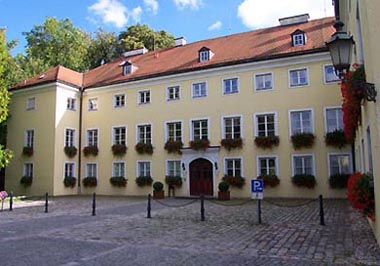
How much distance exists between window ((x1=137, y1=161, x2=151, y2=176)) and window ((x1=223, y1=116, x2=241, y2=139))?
5.97 m

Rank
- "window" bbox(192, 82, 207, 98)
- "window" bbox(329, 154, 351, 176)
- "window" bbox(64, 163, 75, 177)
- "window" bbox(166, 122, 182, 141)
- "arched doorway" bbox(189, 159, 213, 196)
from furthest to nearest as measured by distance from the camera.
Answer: "window" bbox(64, 163, 75, 177)
"window" bbox(166, 122, 182, 141)
"window" bbox(192, 82, 207, 98)
"arched doorway" bbox(189, 159, 213, 196)
"window" bbox(329, 154, 351, 176)

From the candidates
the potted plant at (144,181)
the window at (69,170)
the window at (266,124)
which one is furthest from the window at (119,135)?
the window at (266,124)

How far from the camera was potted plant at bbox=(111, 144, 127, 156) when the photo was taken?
2592 cm

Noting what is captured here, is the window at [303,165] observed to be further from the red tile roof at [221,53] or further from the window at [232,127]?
the red tile roof at [221,53]

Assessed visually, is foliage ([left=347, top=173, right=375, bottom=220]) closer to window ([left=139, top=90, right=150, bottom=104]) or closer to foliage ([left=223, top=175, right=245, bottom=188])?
foliage ([left=223, top=175, right=245, bottom=188])

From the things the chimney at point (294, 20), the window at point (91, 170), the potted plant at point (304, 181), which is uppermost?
the chimney at point (294, 20)

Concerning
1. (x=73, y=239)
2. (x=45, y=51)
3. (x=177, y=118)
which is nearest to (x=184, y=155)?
(x=177, y=118)

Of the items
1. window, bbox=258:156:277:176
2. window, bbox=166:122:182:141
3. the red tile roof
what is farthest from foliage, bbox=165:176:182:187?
the red tile roof

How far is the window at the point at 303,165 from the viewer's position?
20516mm

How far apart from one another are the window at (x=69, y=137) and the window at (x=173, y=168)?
7934 mm

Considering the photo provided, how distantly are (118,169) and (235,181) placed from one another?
8932mm

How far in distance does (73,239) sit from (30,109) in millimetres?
21253

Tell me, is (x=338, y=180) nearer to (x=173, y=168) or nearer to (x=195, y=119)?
(x=195, y=119)

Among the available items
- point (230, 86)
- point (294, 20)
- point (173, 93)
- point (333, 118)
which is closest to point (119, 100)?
point (173, 93)
